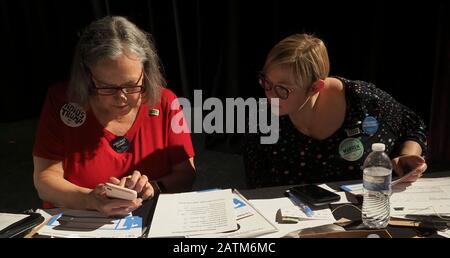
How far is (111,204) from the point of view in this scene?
1424 mm

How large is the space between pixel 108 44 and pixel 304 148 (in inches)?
34.9

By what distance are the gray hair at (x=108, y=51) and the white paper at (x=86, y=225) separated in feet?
1.50

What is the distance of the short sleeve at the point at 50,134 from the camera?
168 centimetres

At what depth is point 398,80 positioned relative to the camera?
3.46 metres

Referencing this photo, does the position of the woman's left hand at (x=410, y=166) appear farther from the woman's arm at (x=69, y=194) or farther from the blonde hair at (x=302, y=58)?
the woman's arm at (x=69, y=194)

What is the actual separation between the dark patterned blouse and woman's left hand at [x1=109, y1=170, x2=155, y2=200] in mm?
507

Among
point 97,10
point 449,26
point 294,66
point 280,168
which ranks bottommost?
point 280,168

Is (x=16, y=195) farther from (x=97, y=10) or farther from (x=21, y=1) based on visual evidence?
(x=21, y=1)

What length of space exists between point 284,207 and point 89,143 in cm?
78

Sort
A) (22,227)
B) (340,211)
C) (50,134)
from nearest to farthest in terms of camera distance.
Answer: (22,227), (340,211), (50,134)

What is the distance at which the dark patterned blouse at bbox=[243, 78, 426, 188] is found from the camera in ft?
6.14

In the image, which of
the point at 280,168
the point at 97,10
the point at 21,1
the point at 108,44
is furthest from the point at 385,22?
the point at 21,1

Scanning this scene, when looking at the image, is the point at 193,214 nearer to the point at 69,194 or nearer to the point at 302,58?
the point at 69,194

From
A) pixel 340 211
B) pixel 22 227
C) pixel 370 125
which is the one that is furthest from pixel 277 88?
pixel 22 227
